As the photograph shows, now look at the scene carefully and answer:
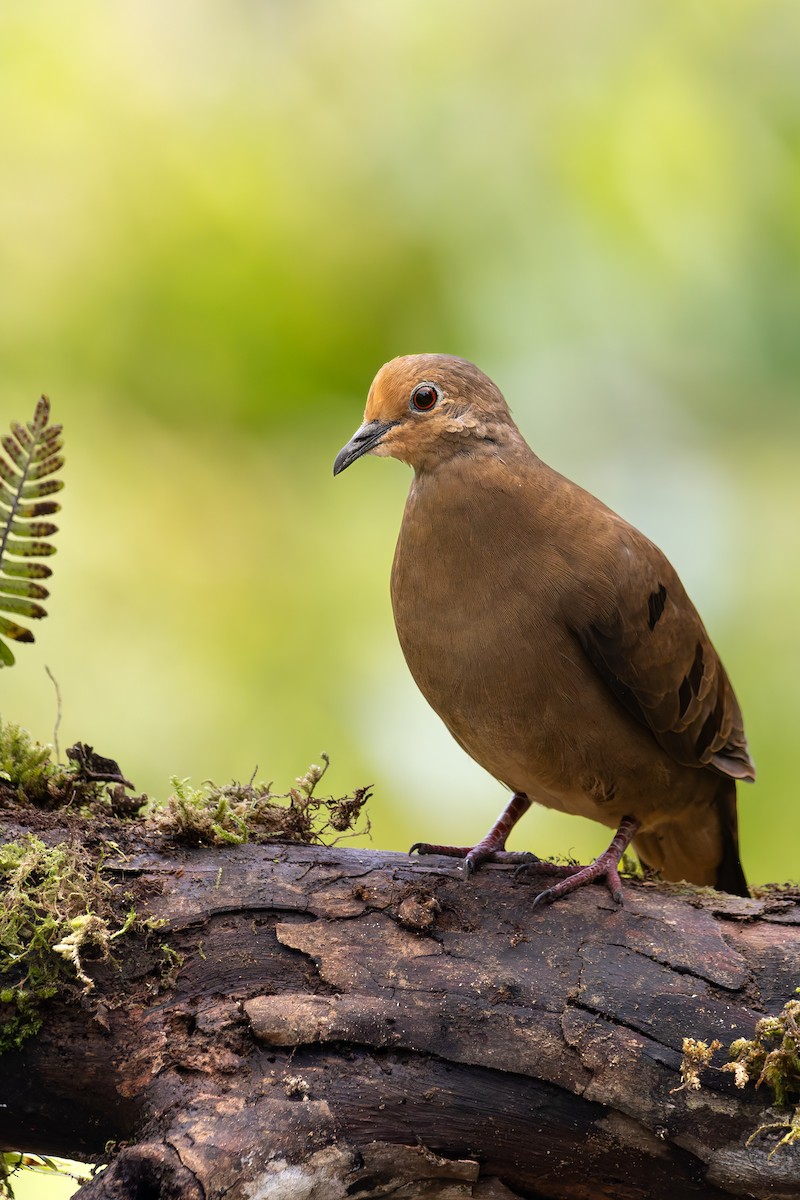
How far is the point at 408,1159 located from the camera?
9.12ft

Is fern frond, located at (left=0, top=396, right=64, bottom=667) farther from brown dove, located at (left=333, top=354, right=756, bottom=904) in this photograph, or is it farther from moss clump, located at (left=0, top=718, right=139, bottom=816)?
brown dove, located at (left=333, top=354, right=756, bottom=904)

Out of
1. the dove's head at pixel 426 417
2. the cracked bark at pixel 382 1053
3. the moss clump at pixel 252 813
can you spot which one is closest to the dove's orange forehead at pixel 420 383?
the dove's head at pixel 426 417

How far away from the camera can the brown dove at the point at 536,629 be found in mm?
3635

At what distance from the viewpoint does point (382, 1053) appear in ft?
9.45

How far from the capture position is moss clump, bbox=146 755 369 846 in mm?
3254

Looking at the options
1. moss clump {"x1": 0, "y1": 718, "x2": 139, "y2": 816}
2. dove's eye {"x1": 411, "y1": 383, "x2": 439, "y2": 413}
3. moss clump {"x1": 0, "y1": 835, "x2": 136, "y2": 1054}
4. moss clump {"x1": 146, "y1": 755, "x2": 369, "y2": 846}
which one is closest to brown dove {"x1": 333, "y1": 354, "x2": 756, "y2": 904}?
dove's eye {"x1": 411, "y1": 383, "x2": 439, "y2": 413}

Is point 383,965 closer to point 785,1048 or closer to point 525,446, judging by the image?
point 785,1048

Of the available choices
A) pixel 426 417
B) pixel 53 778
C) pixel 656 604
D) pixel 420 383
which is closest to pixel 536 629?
pixel 656 604

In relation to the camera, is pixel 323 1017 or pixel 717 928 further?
pixel 717 928

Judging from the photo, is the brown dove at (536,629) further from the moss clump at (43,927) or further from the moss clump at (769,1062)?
the moss clump at (43,927)

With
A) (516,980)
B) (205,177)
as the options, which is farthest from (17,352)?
(516,980)

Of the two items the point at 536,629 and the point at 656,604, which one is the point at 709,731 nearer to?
the point at 656,604

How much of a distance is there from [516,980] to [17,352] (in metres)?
3.55

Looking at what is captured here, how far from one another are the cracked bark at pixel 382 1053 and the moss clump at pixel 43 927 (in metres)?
0.05
